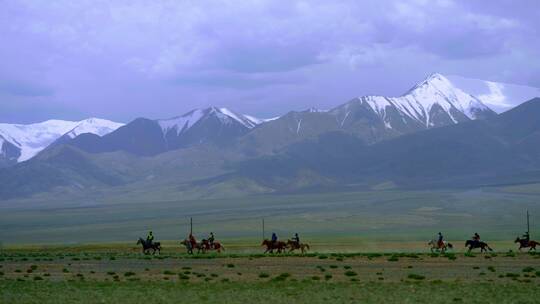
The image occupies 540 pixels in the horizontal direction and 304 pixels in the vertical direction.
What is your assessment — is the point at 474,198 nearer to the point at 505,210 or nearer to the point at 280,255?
the point at 505,210

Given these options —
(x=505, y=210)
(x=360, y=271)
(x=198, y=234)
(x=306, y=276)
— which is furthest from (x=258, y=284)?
(x=505, y=210)

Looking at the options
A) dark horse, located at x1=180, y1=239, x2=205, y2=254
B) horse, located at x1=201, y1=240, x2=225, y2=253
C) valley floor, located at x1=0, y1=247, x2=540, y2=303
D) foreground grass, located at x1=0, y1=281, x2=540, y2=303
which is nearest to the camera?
foreground grass, located at x1=0, y1=281, x2=540, y2=303

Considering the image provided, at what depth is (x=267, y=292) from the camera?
26531 millimetres

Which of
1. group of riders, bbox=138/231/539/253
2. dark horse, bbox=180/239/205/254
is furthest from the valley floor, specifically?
dark horse, bbox=180/239/205/254

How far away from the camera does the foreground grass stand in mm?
24453

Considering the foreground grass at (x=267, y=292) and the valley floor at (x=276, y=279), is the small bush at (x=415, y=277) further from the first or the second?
the foreground grass at (x=267, y=292)

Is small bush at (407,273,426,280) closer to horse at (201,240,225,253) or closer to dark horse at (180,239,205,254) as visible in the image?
dark horse at (180,239,205,254)

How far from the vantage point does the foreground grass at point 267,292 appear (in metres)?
24.5

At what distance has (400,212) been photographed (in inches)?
5984

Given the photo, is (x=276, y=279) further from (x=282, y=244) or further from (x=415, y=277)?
(x=282, y=244)

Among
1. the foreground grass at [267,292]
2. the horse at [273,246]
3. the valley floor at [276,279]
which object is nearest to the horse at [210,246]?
the horse at [273,246]

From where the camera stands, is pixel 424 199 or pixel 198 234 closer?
pixel 198 234

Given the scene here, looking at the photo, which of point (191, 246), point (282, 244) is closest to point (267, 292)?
point (282, 244)

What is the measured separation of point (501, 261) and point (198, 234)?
221ft
